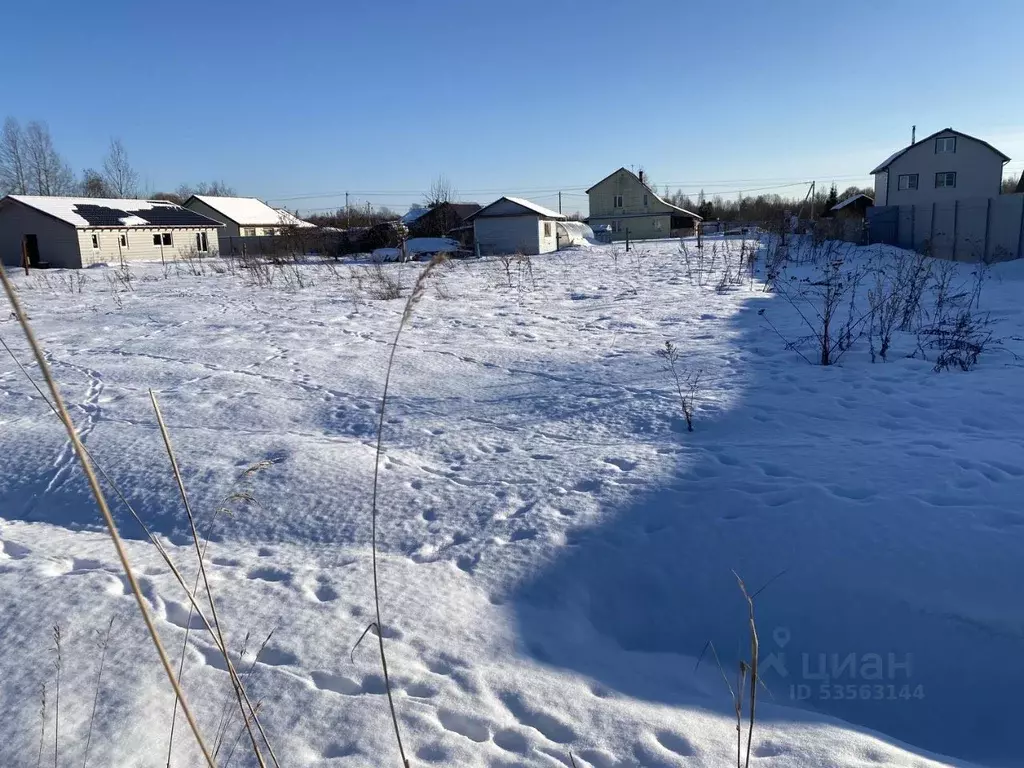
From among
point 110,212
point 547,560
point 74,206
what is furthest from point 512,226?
point 547,560

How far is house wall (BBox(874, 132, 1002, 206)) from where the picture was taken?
31234mm

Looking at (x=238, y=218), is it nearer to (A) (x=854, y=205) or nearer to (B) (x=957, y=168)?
(B) (x=957, y=168)

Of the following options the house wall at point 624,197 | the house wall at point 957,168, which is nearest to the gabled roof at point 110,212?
the house wall at point 624,197

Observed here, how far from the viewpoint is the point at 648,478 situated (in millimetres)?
3969

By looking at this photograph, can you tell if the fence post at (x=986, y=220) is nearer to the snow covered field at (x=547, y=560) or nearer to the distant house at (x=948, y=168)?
the snow covered field at (x=547, y=560)

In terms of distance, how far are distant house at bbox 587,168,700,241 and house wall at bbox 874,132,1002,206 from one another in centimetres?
1329

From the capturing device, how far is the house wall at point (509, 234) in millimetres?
30281

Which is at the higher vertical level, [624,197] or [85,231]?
[624,197]

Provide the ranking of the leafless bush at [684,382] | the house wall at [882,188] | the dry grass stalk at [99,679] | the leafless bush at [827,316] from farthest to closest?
the house wall at [882,188]
the leafless bush at [827,316]
the leafless bush at [684,382]
the dry grass stalk at [99,679]

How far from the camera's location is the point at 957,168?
31.7 meters

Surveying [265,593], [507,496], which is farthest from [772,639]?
[265,593]

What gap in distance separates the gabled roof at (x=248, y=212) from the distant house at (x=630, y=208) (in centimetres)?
1830

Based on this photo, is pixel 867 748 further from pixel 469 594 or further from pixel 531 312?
pixel 531 312

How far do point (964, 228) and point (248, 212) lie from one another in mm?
36679
